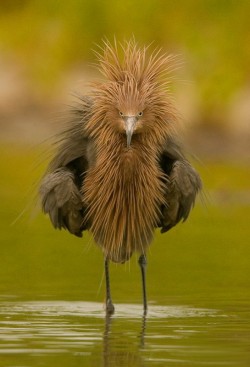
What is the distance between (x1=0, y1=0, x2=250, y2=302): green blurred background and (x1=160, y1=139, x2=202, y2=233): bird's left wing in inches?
56.8

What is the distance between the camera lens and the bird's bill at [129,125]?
49.4 ft

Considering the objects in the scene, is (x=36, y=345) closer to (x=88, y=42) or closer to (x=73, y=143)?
(x=73, y=143)

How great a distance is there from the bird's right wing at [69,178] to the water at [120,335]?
70cm

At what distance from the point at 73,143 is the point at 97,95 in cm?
50

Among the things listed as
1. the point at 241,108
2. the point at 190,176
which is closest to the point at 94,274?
the point at 190,176

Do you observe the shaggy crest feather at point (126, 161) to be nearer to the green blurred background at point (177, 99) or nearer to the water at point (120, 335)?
the water at point (120, 335)

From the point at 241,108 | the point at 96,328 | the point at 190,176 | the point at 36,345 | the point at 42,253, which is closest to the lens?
the point at 36,345

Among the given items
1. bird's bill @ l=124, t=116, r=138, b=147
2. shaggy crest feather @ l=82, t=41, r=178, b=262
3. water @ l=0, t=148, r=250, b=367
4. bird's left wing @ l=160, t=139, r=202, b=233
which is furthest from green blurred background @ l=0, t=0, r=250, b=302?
bird's bill @ l=124, t=116, r=138, b=147

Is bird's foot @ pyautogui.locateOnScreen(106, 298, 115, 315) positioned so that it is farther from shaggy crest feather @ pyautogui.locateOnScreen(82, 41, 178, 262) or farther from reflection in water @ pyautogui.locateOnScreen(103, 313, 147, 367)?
reflection in water @ pyautogui.locateOnScreen(103, 313, 147, 367)

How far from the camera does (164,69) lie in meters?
16.0

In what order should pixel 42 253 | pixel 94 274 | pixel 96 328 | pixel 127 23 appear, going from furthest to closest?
1. pixel 127 23
2. pixel 42 253
3. pixel 94 274
4. pixel 96 328

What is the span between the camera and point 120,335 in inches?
540

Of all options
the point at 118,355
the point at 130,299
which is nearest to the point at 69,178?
the point at 130,299

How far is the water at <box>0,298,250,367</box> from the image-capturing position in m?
12.4
